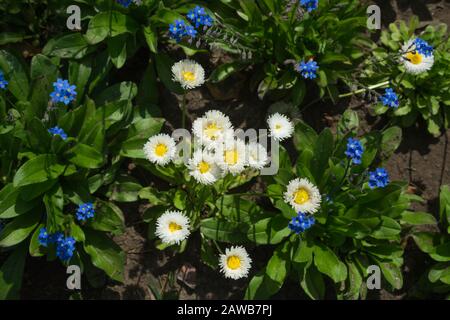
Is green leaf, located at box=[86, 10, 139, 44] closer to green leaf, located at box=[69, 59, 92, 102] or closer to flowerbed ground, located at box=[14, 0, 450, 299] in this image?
green leaf, located at box=[69, 59, 92, 102]

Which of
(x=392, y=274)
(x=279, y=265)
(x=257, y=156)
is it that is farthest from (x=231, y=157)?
(x=392, y=274)

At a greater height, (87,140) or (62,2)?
(62,2)

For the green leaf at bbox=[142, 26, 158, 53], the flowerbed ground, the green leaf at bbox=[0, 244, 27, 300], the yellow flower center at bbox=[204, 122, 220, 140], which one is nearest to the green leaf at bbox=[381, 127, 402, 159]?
the flowerbed ground

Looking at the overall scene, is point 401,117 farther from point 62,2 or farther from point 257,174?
point 62,2

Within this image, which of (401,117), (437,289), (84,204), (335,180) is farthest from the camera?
(401,117)

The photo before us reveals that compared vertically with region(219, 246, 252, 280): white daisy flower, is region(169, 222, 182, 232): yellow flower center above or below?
above

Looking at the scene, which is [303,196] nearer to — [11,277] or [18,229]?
[18,229]
